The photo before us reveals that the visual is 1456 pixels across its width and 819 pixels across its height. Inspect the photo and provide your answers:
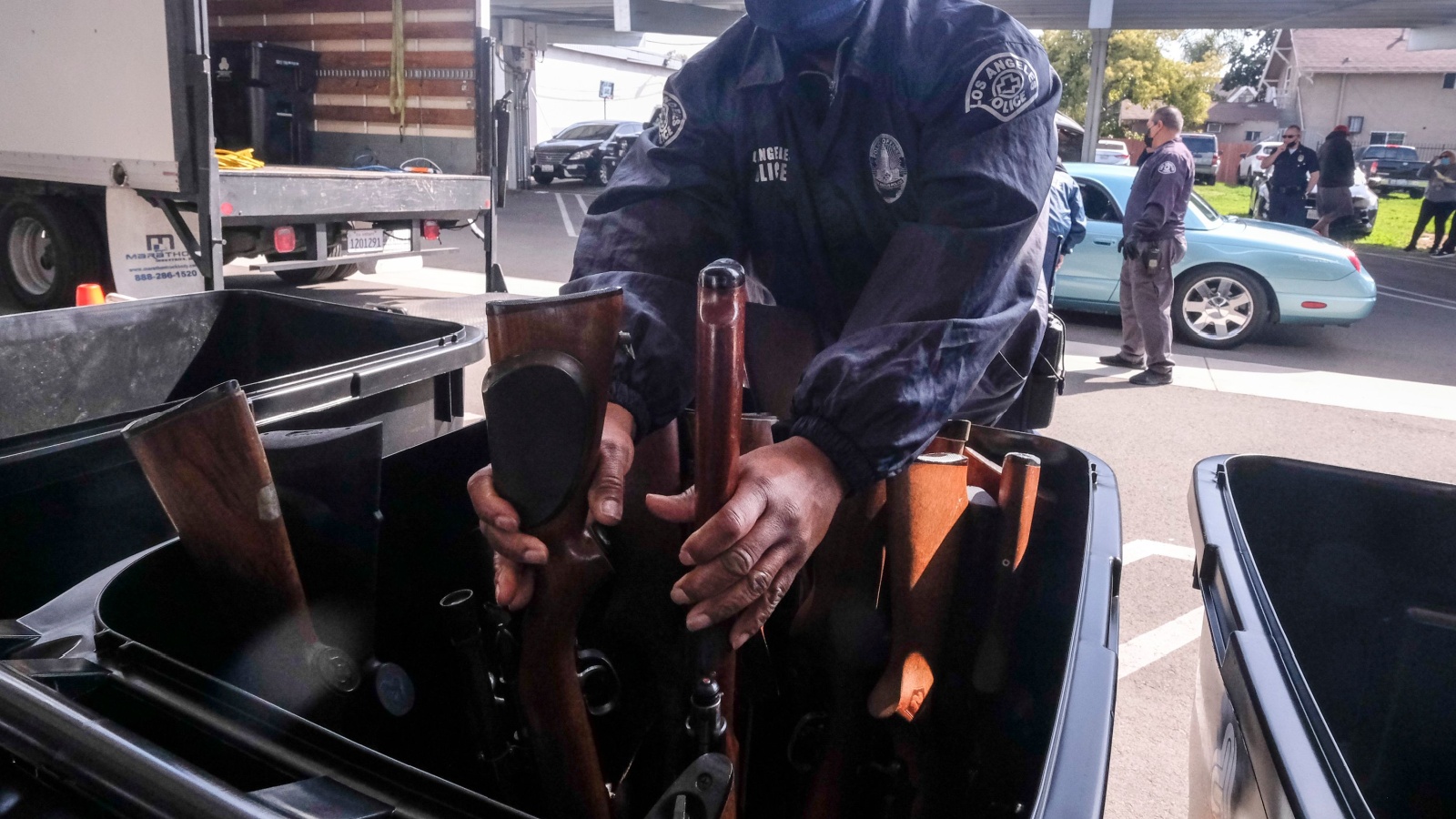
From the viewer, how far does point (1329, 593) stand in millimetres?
1573

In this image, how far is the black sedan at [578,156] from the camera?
908 inches

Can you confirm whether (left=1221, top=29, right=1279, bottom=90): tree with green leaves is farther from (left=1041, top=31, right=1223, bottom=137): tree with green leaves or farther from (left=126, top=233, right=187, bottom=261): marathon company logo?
(left=126, top=233, right=187, bottom=261): marathon company logo

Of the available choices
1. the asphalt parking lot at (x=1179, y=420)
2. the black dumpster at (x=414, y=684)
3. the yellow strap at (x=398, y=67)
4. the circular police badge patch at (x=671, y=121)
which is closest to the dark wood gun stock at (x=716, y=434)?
the black dumpster at (x=414, y=684)

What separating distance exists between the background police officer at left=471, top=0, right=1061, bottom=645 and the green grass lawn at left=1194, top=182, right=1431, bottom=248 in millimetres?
13189

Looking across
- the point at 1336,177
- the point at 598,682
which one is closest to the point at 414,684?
the point at 598,682

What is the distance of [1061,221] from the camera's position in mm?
3822

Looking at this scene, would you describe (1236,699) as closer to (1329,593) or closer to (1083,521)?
(1083,521)

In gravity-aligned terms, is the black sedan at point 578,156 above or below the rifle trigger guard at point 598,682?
above

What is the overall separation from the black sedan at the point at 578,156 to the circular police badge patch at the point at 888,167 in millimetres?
22296

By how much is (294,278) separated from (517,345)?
8.80 meters

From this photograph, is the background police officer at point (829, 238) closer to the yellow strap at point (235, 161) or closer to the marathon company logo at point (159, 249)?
the marathon company logo at point (159, 249)

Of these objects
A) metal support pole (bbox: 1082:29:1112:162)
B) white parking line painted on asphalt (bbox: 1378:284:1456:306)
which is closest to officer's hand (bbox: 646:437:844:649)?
white parking line painted on asphalt (bbox: 1378:284:1456:306)

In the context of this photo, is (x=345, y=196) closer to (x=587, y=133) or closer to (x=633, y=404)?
(x=633, y=404)

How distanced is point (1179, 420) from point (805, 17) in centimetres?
536
